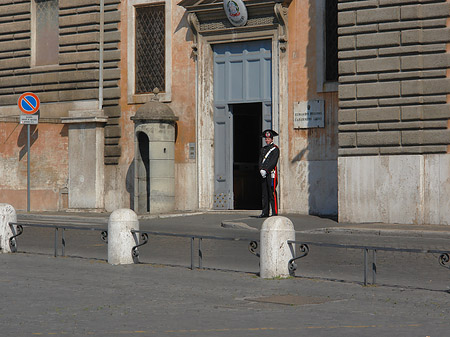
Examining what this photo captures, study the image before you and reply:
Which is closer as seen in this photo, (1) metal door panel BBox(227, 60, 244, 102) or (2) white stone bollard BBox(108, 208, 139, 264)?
(2) white stone bollard BBox(108, 208, 139, 264)

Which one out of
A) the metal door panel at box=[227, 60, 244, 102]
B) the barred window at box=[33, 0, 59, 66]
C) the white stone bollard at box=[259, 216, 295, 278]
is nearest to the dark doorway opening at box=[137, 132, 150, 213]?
the metal door panel at box=[227, 60, 244, 102]

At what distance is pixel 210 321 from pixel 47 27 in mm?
19780

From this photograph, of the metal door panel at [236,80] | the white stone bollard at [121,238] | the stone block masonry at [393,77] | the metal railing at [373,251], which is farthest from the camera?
the metal door panel at [236,80]

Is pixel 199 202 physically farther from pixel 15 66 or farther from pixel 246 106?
pixel 15 66

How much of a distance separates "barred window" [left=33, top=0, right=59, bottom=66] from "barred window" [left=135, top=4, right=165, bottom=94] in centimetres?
276

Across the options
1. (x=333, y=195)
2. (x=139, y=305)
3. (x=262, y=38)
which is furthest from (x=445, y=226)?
(x=139, y=305)

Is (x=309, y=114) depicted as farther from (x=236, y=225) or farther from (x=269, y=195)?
(x=236, y=225)

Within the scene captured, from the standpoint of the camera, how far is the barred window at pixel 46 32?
2689 cm

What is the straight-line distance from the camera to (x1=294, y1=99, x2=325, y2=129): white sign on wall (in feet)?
72.7

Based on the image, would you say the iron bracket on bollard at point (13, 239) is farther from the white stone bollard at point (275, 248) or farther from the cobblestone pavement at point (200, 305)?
the white stone bollard at point (275, 248)

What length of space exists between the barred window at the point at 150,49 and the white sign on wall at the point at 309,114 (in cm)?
419

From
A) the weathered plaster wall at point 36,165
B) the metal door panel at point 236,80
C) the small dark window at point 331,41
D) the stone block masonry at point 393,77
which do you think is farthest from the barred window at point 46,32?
the stone block masonry at point 393,77

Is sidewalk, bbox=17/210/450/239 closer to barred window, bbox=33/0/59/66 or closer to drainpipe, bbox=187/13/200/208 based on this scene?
drainpipe, bbox=187/13/200/208

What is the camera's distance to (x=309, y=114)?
22.3 metres
